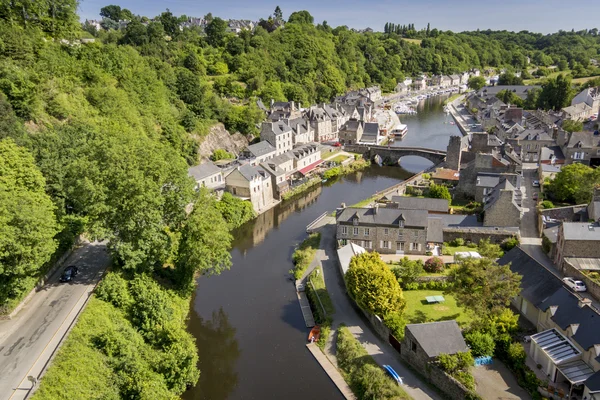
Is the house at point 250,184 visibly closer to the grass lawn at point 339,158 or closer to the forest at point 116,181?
the forest at point 116,181

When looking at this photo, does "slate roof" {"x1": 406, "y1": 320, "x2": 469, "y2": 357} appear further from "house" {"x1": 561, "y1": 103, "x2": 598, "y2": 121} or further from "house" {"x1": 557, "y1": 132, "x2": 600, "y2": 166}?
"house" {"x1": 561, "y1": 103, "x2": 598, "y2": 121}

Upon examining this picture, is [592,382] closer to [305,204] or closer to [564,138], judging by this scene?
[305,204]

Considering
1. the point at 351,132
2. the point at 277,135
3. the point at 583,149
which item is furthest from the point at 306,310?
the point at 351,132

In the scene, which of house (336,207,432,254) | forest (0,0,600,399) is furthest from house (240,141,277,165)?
house (336,207,432,254)

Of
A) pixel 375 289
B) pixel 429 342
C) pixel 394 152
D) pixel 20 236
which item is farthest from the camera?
pixel 394 152

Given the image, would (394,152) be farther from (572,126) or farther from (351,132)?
(572,126)

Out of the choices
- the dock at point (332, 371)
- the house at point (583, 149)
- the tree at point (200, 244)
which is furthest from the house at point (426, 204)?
the house at point (583, 149)
